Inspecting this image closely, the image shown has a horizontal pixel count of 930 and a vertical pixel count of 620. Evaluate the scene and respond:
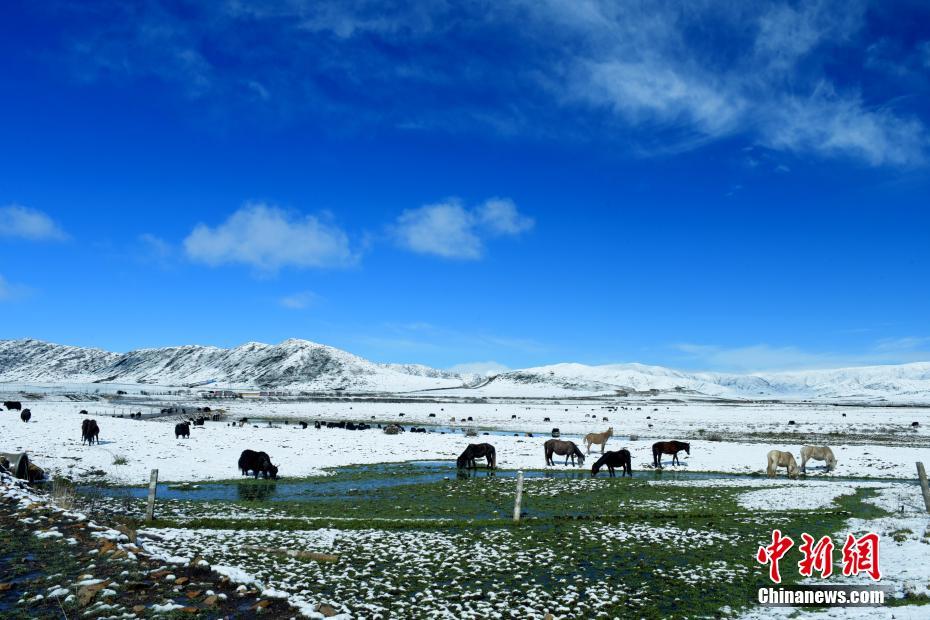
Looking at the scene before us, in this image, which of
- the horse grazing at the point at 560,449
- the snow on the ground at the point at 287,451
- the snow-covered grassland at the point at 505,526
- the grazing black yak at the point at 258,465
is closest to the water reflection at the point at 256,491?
the snow-covered grassland at the point at 505,526

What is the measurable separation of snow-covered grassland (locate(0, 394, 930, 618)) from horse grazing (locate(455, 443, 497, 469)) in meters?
1.87


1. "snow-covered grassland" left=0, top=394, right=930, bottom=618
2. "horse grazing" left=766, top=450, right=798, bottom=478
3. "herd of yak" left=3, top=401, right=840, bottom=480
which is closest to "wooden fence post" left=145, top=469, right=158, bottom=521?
"snow-covered grassland" left=0, top=394, right=930, bottom=618

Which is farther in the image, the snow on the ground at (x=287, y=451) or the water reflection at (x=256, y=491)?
the snow on the ground at (x=287, y=451)

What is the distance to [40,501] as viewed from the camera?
16.4m

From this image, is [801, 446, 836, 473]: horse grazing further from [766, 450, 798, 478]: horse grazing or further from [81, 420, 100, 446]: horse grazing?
[81, 420, 100, 446]: horse grazing

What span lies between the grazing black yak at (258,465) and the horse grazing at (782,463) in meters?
25.7

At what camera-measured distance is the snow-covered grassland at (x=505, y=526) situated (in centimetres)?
1100

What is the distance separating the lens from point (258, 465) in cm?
2838

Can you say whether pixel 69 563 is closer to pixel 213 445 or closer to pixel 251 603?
pixel 251 603

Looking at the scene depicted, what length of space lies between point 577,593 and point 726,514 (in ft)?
34.5

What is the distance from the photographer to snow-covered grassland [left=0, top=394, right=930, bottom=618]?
11000mm

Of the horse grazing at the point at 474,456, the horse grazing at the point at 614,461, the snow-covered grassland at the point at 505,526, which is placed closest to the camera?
the snow-covered grassland at the point at 505,526

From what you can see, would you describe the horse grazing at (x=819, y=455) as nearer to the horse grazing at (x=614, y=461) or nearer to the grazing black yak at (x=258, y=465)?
the horse grazing at (x=614, y=461)

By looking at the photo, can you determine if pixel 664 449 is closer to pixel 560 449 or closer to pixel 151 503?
pixel 560 449
